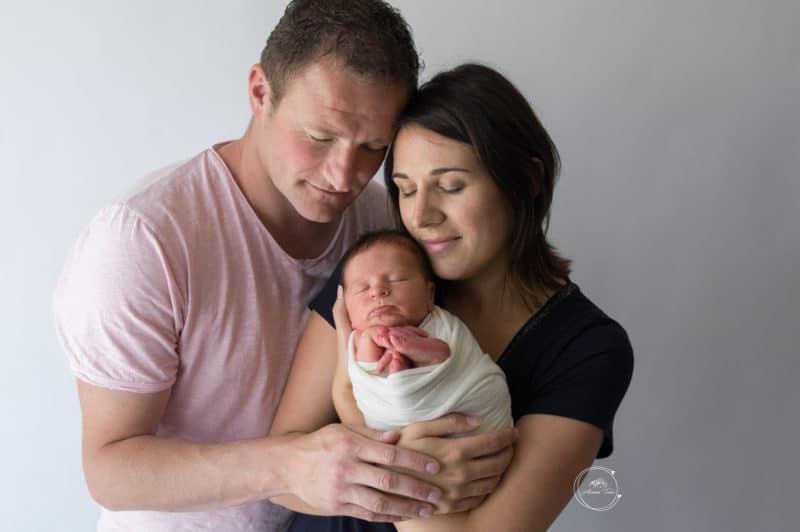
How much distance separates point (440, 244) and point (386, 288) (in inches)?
5.8

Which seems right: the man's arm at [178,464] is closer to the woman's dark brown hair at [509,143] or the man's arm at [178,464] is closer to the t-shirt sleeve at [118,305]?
the t-shirt sleeve at [118,305]

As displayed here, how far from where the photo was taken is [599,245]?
229 cm

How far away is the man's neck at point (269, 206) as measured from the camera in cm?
175

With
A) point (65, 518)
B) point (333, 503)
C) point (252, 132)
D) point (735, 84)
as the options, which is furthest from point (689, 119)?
point (65, 518)

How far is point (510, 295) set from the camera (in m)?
1.71

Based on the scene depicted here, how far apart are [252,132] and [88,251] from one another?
1.45 feet

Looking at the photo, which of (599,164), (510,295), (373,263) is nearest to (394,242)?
(373,263)

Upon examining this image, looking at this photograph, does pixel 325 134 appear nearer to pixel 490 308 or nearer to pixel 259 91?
pixel 259 91

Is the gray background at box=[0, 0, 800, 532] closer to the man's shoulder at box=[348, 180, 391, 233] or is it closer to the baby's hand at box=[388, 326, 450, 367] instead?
the man's shoulder at box=[348, 180, 391, 233]

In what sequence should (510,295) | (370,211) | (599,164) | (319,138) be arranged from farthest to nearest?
(599,164)
(370,211)
(510,295)
(319,138)

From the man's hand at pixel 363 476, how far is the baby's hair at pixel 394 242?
340 mm

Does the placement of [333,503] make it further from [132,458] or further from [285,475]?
[132,458]

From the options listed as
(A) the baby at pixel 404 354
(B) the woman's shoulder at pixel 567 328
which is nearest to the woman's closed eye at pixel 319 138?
(A) the baby at pixel 404 354

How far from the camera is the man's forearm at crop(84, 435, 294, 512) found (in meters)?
1.52
